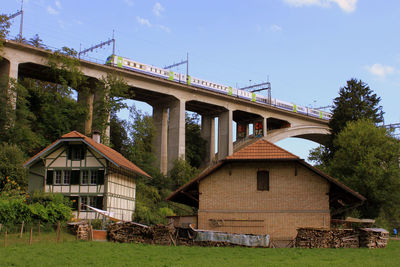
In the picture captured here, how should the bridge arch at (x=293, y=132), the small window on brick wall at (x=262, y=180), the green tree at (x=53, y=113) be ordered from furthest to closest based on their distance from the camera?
the bridge arch at (x=293, y=132) → the green tree at (x=53, y=113) → the small window on brick wall at (x=262, y=180)

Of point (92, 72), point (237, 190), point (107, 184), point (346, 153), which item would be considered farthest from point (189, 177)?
point (237, 190)

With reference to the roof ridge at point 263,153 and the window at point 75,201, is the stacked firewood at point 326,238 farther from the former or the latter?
the window at point 75,201

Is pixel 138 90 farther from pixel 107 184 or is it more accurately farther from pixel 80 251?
pixel 80 251

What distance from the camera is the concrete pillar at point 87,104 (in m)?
51.5

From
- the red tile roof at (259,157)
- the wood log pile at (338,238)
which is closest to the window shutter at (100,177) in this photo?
the red tile roof at (259,157)

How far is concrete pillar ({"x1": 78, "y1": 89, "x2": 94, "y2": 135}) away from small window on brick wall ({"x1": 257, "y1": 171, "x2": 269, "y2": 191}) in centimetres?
2807

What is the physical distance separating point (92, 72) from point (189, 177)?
51.5ft

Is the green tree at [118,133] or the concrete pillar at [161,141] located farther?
the concrete pillar at [161,141]

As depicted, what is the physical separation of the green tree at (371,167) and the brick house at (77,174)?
60.5 feet

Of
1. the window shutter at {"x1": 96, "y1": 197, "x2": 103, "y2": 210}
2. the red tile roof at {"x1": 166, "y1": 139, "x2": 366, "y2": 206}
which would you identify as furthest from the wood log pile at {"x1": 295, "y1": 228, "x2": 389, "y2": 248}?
the window shutter at {"x1": 96, "y1": 197, "x2": 103, "y2": 210}

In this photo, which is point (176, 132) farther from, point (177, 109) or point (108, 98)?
point (108, 98)

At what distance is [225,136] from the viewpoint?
70.8 meters

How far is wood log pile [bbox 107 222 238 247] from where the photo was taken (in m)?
24.0

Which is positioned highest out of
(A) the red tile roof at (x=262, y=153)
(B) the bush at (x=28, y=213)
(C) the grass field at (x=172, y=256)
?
(A) the red tile roof at (x=262, y=153)
